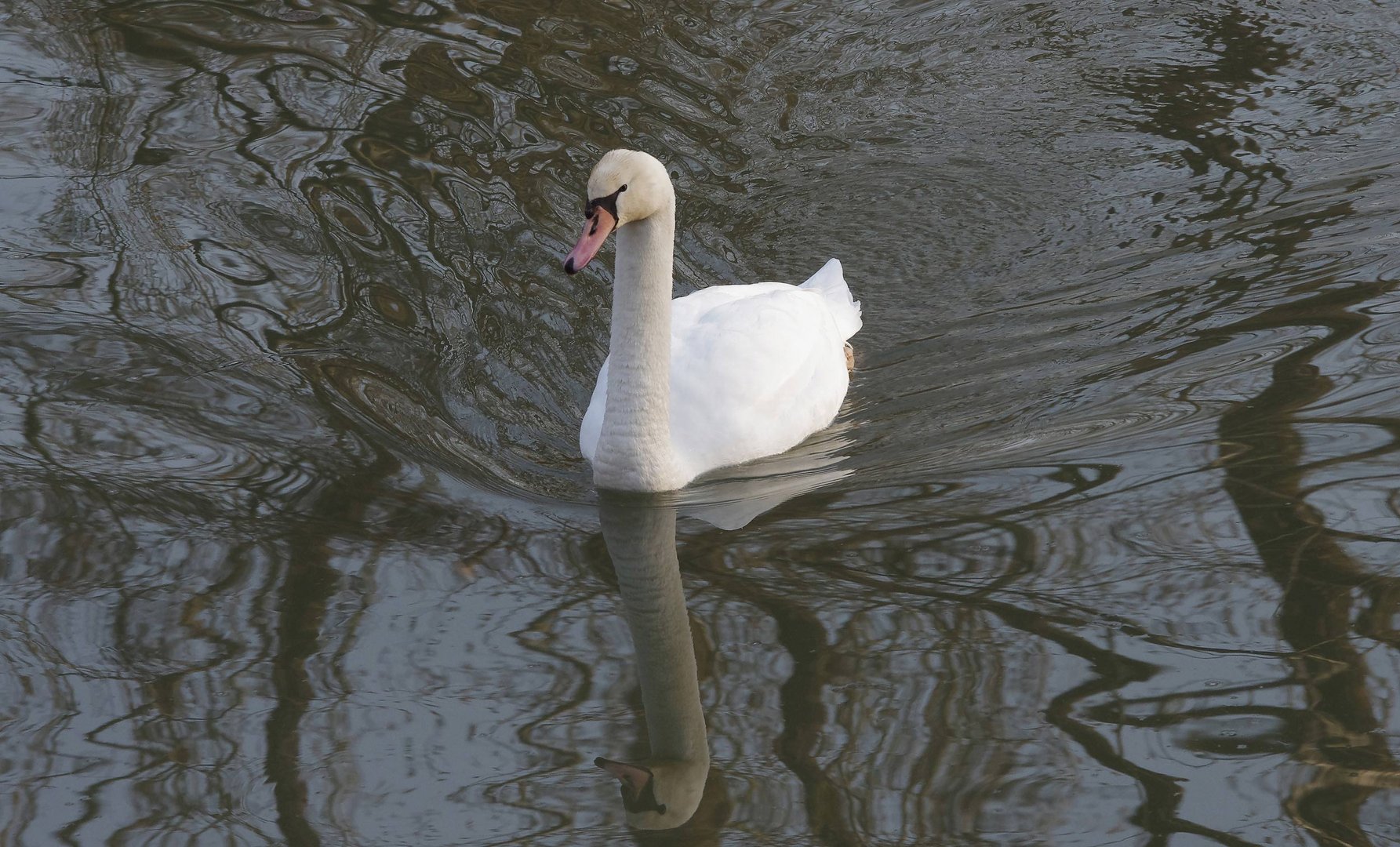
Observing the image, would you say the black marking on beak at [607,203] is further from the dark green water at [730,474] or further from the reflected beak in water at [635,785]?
the reflected beak in water at [635,785]

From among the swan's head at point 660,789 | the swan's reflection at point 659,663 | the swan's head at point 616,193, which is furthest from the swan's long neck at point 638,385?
the swan's head at point 660,789

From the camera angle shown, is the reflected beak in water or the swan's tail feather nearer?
the reflected beak in water

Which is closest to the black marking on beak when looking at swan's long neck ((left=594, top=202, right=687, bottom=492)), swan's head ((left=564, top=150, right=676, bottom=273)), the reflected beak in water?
swan's head ((left=564, top=150, right=676, bottom=273))

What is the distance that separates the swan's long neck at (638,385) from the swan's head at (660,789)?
162cm

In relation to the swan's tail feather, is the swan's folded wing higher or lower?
lower

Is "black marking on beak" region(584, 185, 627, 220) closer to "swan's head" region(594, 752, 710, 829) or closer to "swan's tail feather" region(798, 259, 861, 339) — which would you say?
"swan's head" region(594, 752, 710, 829)

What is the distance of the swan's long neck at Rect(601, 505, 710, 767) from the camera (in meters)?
4.24

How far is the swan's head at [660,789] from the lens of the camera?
3990mm

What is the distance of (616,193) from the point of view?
512cm

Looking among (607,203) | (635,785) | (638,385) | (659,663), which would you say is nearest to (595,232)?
(607,203)

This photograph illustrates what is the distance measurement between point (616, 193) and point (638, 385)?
79 centimetres

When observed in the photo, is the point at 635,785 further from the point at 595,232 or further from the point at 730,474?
the point at 730,474

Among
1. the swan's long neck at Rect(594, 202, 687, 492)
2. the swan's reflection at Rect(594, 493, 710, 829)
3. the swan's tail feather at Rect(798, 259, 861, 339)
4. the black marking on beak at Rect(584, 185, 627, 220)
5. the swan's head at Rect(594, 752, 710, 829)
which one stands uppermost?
the swan's tail feather at Rect(798, 259, 861, 339)

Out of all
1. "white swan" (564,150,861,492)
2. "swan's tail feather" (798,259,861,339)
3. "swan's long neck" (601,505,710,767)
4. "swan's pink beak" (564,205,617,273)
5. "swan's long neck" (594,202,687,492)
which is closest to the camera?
"swan's long neck" (601,505,710,767)
